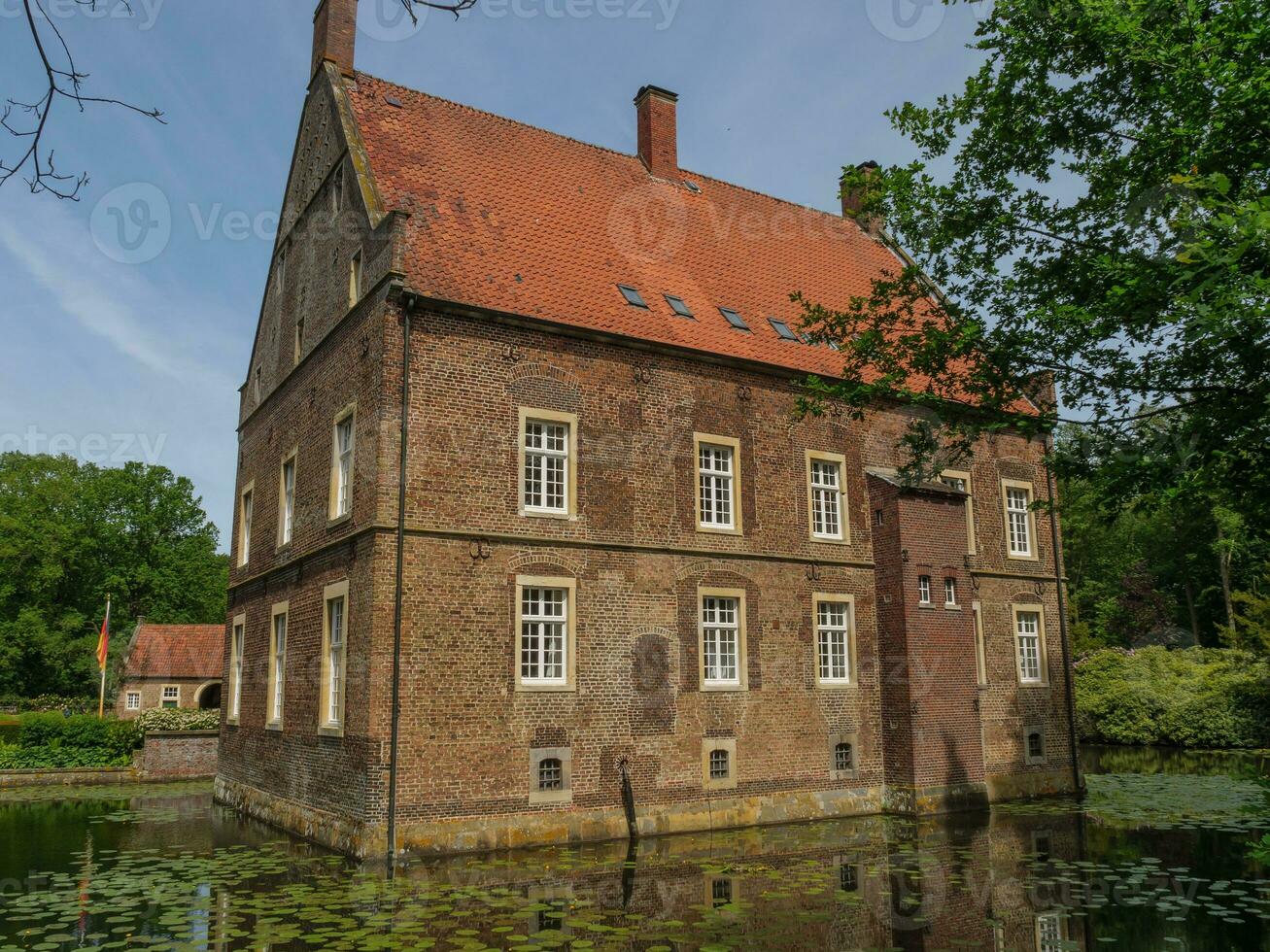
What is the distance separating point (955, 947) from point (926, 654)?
10427 mm

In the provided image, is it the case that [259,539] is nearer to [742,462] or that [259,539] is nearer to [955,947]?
[742,462]

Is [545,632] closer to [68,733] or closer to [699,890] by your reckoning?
[699,890]

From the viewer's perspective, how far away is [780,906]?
10219 millimetres

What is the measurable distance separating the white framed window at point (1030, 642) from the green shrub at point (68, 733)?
79.6 feet

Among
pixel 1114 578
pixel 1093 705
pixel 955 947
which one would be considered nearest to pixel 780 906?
pixel 955 947

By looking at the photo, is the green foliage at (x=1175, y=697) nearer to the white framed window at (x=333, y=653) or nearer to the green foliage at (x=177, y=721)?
the white framed window at (x=333, y=653)

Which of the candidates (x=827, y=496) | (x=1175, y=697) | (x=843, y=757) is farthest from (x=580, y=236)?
(x=1175, y=697)

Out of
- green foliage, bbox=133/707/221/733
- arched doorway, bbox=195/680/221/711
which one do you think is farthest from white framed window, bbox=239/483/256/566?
arched doorway, bbox=195/680/221/711

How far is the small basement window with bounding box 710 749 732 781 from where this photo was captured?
16.7 meters

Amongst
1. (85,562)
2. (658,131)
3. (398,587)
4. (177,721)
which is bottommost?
(177,721)

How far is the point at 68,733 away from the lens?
2822 centimetres

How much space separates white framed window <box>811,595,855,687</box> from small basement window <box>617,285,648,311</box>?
6.38 metres

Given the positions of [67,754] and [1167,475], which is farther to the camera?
[67,754]

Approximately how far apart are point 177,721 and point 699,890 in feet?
72.1
